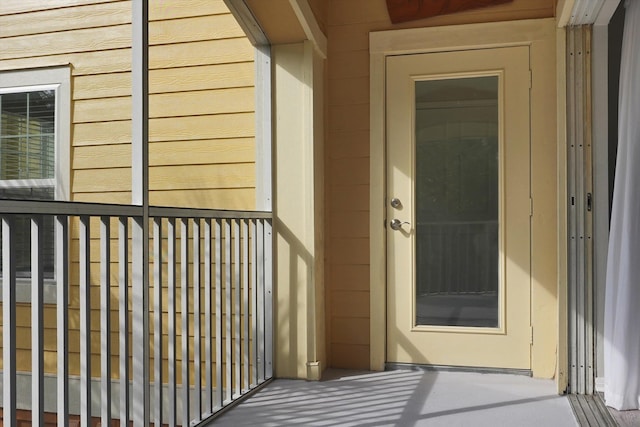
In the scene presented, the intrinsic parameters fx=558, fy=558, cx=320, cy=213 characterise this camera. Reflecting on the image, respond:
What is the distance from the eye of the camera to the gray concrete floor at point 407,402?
8.26ft

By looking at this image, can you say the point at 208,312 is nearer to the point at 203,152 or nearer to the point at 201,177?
the point at 201,177

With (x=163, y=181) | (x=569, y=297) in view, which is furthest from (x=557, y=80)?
(x=163, y=181)

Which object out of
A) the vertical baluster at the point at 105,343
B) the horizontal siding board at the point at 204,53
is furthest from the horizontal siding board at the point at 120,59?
the vertical baluster at the point at 105,343

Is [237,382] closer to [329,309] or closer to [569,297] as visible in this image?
[329,309]

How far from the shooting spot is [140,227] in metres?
2.04

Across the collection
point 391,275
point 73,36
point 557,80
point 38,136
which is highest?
point 73,36

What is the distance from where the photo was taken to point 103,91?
10.7 feet

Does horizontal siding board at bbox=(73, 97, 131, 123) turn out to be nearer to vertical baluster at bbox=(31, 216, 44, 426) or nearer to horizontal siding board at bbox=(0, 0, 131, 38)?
horizontal siding board at bbox=(0, 0, 131, 38)

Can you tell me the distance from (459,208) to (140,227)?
1.99 meters

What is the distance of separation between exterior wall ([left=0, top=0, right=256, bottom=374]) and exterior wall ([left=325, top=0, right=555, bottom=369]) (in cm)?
56

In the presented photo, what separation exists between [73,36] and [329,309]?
2227 mm

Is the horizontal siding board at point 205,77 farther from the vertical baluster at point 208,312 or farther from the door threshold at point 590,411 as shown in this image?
the door threshold at point 590,411

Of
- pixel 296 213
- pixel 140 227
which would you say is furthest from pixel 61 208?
pixel 296 213

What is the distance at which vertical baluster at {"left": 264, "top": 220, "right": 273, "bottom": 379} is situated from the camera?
10.4 feet
